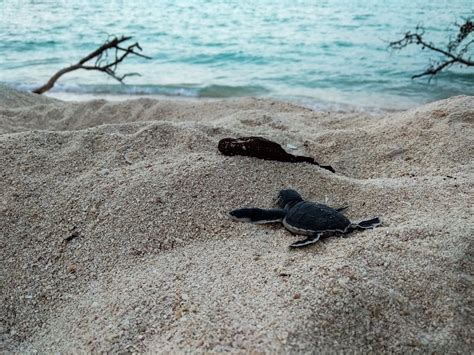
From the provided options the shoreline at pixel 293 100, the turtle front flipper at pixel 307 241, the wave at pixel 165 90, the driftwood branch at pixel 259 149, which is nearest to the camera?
the turtle front flipper at pixel 307 241

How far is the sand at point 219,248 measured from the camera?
1.62 meters

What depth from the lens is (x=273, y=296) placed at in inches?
68.4

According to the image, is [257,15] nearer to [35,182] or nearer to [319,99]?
[319,99]

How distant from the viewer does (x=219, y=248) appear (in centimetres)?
220

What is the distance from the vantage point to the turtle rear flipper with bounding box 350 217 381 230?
2.25 meters

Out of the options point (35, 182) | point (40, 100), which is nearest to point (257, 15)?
point (40, 100)

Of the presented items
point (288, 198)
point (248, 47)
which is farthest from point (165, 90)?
point (288, 198)

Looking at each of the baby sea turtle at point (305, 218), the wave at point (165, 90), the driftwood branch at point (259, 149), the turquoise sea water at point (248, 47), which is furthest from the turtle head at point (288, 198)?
the wave at point (165, 90)

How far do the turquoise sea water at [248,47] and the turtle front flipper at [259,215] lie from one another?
436 centimetres

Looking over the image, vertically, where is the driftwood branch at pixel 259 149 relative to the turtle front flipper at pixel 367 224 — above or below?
above

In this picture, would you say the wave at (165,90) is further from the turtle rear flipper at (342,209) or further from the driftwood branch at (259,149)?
the turtle rear flipper at (342,209)

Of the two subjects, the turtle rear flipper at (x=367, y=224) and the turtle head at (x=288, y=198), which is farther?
the turtle head at (x=288, y=198)

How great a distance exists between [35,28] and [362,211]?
13.8 meters

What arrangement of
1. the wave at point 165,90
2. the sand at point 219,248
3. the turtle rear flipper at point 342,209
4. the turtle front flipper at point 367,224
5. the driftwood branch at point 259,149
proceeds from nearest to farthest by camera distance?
the sand at point 219,248 < the turtle front flipper at point 367,224 < the turtle rear flipper at point 342,209 < the driftwood branch at point 259,149 < the wave at point 165,90
